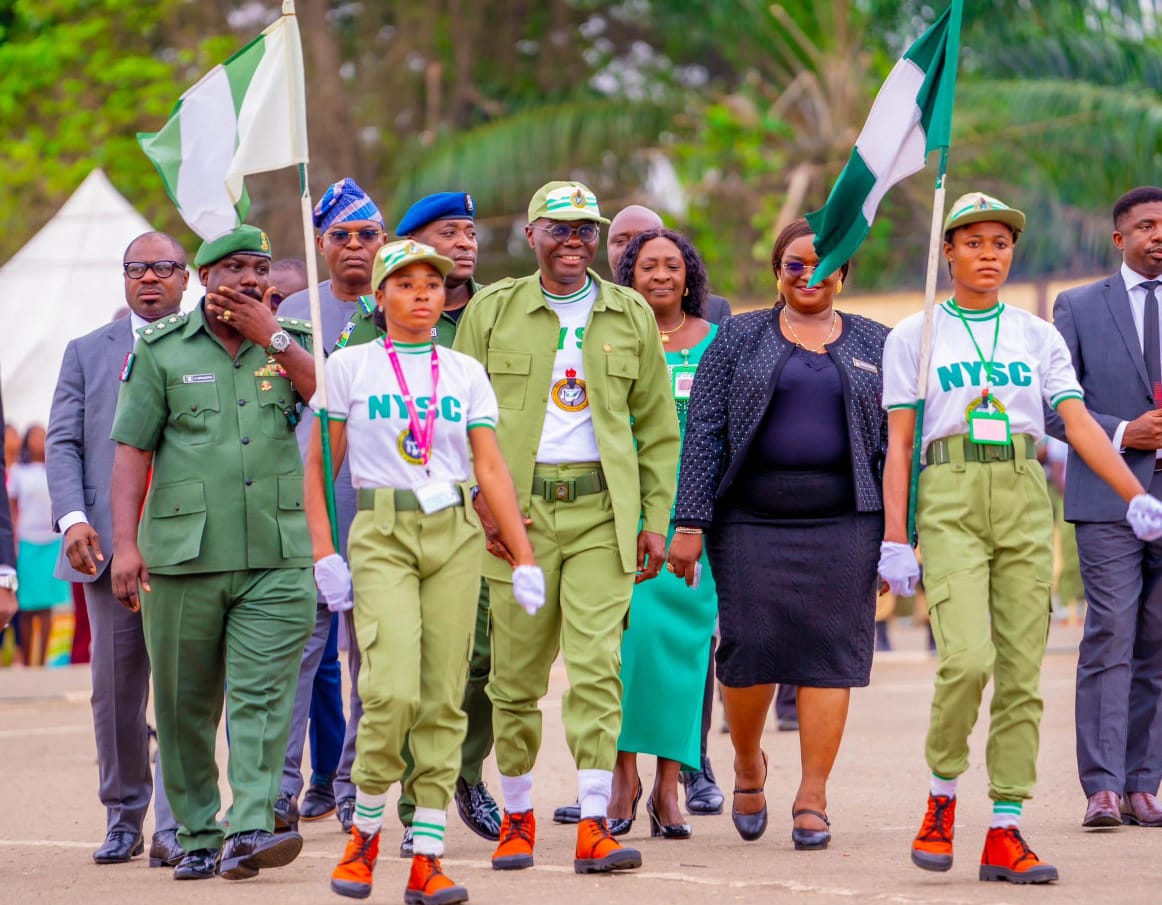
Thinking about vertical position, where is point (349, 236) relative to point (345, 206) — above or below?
below

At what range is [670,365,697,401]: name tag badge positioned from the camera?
9.20 metres

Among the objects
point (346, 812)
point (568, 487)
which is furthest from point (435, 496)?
point (346, 812)

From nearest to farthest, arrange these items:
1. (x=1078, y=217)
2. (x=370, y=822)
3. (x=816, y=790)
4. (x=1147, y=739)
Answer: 1. (x=370, y=822)
2. (x=816, y=790)
3. (x=1147, y=739)
4. (x=1078, y=217)

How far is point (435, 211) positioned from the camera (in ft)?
27.9

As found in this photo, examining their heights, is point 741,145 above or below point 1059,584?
above

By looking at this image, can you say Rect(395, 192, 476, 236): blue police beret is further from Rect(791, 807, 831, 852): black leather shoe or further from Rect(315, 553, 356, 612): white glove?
Rect(791, 807, 831, 852): black leather shoe

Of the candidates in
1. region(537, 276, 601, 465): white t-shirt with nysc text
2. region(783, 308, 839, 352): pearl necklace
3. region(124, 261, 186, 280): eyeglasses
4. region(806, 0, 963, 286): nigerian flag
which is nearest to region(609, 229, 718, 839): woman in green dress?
region(783, 308, 839, 352): pearl necklace

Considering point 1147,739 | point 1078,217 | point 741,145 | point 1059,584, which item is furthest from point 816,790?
point 1078,217

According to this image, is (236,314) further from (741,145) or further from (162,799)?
(741,145)

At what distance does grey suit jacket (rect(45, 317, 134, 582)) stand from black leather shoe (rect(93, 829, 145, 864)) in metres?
1.03

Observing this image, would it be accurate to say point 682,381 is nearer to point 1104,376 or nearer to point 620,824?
point 1104,376

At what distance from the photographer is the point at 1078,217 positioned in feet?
95.8

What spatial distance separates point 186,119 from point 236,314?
109cm

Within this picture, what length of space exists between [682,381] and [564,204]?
1.56 metres
